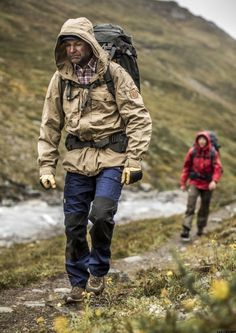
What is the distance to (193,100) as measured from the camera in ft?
232

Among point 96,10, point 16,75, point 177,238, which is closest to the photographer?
point 177,238

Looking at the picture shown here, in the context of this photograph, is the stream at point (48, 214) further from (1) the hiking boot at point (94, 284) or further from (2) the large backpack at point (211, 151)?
(1) the hiking boot at point (94, 284)

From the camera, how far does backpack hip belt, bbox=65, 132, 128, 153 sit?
6175 mm

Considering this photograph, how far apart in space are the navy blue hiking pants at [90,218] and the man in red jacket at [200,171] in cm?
688

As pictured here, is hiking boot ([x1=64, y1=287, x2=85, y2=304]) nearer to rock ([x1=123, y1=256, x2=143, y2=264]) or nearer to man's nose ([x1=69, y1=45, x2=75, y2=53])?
man's nose ([x1=69, y1=45, x2=75, y2=53])

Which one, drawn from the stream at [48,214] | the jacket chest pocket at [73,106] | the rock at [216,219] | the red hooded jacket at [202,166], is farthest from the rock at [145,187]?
the jacket chest pocket at [73,106]

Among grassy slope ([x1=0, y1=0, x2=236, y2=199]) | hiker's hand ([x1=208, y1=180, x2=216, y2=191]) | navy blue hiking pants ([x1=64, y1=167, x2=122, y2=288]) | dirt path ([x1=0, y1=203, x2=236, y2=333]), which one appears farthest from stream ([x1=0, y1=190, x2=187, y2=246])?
navy blue hiking pants ([x1=64, y1=167, x2=122, y2=288])

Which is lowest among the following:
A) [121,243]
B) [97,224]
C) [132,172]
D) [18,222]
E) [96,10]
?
[96,10]

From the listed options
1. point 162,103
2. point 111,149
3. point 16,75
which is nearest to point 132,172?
point 111,149

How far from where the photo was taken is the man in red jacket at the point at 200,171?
13094mm

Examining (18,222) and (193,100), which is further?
(193,100)

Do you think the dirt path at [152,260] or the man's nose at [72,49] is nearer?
the man's nose at [72,49]

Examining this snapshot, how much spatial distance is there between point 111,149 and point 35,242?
8991mm

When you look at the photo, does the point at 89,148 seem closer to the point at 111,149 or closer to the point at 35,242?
the point at 111,149
